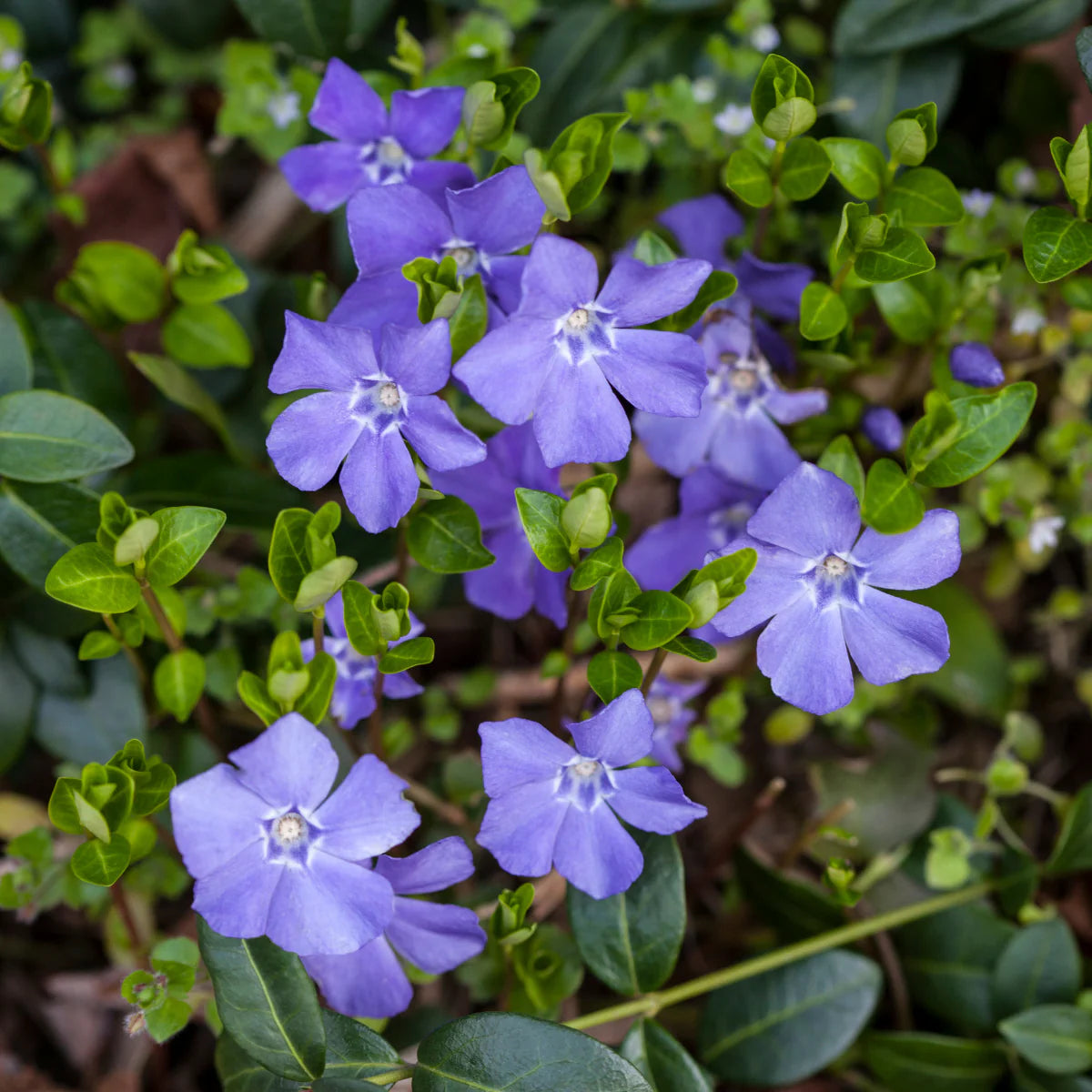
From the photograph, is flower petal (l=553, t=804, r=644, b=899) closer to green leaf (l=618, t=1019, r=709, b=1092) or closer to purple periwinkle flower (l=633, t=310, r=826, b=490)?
green leaf (l=618, t=1019, r=709, b=1092)

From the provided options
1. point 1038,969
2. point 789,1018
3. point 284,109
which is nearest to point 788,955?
point 789,1018

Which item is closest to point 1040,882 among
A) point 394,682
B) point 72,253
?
point 394,682

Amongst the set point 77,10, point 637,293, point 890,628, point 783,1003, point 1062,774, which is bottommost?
point 1062,774

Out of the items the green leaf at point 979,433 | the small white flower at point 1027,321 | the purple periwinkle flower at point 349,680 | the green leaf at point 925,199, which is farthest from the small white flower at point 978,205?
the purple periwinkle flower at point 349,680

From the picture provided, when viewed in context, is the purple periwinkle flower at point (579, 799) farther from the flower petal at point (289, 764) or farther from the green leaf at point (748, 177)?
the green leaf at point (748, 177)

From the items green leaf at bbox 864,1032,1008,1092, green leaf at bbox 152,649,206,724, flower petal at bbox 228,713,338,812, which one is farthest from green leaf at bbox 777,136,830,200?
green leaf at bbox 864,1032,1008,1092

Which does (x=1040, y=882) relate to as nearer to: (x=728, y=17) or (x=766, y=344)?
(x=766, y=344)
